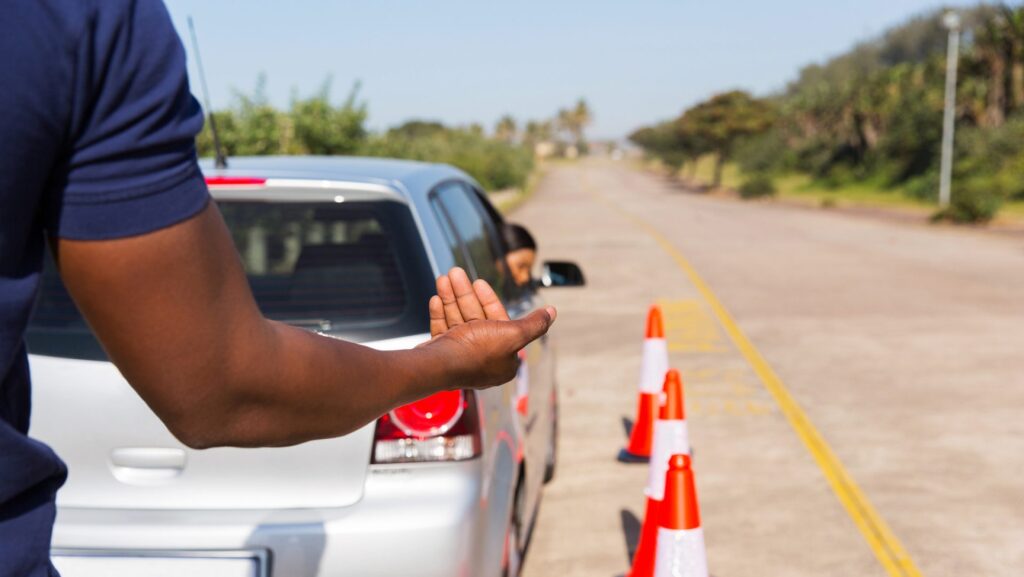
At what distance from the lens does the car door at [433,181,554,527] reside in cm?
421

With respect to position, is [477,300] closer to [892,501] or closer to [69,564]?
[69,564]

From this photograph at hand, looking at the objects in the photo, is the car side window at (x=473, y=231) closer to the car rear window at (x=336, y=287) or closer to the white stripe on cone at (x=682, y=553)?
the car rear window at (x=336, y=287)

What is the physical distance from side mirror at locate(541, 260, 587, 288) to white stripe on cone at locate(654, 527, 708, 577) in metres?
2.04

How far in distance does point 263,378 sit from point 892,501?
524 cm

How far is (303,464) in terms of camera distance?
10.1ft

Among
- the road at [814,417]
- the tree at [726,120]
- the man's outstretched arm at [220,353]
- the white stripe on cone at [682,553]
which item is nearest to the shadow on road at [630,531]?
the road at [814,417]

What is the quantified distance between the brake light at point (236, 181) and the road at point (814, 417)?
7.39 ft

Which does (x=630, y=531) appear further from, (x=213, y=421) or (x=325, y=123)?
(x=325, y=123)

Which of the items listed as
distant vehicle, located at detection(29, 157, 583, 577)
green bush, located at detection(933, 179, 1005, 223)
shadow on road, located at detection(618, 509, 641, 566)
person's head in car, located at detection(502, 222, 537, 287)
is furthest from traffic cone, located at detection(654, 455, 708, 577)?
green bush, located at detection(933, 179, 1005, 223)

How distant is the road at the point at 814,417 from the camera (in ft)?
17.3

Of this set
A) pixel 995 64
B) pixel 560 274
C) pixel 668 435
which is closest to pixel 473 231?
pixel 560 274

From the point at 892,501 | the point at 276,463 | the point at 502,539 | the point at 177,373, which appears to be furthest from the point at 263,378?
the point at 892,501

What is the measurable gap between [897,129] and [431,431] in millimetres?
59075

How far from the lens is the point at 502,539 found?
3561mm
